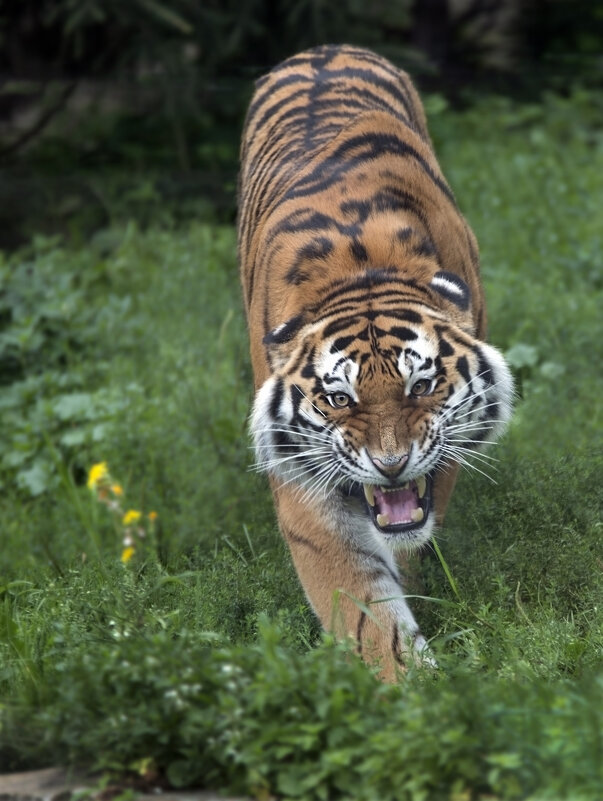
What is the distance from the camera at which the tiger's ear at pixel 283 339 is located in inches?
139

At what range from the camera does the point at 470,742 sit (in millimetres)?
2254

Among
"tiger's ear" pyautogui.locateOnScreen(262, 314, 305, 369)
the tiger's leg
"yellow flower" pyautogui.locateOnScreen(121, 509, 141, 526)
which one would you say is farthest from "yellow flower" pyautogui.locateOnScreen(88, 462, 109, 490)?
"tiger's ear" pyautogui.locateOnScreen(262, 314, 305, 369)

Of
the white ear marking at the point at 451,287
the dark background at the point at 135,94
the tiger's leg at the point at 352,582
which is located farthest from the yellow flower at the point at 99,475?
the dark background at the point at 135,94

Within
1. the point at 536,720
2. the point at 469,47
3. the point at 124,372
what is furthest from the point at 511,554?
the point at 469,47

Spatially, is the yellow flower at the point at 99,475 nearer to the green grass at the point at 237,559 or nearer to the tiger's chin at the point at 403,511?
the green grass at the point at 237,559

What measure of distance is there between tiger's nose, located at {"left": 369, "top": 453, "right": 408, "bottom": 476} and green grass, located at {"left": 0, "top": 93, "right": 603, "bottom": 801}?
45 cm

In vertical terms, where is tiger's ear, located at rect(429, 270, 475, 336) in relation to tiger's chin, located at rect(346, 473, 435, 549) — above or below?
above

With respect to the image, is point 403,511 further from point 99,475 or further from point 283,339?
point 99,475

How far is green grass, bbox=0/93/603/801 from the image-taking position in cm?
234

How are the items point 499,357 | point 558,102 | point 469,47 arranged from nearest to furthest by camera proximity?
point 499,357 → point 558,102 → point 469,47

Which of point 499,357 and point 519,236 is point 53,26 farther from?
point 499,357

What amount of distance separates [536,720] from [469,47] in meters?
9.30

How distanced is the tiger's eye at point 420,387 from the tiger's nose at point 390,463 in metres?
0.20

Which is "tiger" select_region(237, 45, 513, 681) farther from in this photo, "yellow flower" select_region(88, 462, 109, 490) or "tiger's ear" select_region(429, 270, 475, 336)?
"yellow flower" select_region(88, 462, 109, 490)
